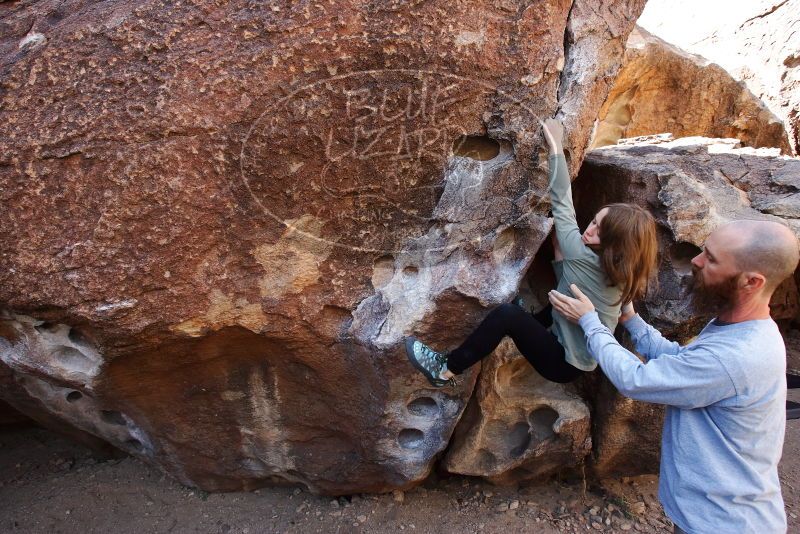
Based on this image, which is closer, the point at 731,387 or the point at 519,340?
the point at 731,387

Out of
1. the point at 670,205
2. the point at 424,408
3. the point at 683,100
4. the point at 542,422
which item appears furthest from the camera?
the point at 683,100

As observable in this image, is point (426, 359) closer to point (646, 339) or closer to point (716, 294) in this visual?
point (646, 339)

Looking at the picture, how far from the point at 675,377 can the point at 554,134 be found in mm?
1001

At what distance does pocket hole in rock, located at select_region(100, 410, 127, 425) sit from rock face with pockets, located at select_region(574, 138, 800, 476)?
211 cm

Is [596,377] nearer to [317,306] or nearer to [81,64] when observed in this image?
[317,306]

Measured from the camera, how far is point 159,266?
196cm

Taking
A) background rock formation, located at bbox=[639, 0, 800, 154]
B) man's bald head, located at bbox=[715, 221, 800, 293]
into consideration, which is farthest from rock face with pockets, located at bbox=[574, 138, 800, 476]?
background rock formation, located at bbox=[639, 0, 800, 154]

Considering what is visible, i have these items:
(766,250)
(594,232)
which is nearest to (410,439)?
(594,232)

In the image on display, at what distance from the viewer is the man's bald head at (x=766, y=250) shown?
4.58 ft

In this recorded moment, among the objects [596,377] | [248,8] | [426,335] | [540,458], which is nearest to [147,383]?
[426,335]

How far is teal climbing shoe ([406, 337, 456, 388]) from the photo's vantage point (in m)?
2.00

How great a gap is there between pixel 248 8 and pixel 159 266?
0.91m

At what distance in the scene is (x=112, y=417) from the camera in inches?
102

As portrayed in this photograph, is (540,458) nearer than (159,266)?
No
